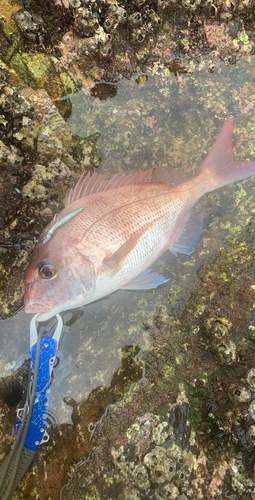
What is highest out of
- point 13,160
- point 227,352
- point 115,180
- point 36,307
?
point 13,160

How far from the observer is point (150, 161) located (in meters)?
2.52

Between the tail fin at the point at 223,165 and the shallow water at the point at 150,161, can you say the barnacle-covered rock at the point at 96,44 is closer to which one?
the shallow water at the point at 150,161

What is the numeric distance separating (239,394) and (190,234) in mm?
1354

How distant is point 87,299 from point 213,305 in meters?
1.05

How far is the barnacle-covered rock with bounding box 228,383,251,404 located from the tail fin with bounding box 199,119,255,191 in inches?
66.3

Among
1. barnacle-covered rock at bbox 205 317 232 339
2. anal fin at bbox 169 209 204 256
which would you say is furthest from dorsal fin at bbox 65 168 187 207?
barnacle-covered rock at bbox 205 317 232 339

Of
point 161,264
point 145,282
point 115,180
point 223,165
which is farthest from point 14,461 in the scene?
point 223,165

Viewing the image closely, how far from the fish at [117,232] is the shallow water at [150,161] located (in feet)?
0.66

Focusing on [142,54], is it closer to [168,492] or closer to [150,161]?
[150,161]

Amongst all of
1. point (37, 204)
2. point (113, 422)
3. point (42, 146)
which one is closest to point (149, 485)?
point (113, 422)

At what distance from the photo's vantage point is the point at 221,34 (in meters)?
2.30

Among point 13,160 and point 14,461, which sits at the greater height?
point 13,160

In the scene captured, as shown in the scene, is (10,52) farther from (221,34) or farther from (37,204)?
(221,34)

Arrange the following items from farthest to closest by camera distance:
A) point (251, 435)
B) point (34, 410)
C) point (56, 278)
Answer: point (34, 410)
point (56, 278)
point (251, 435)
